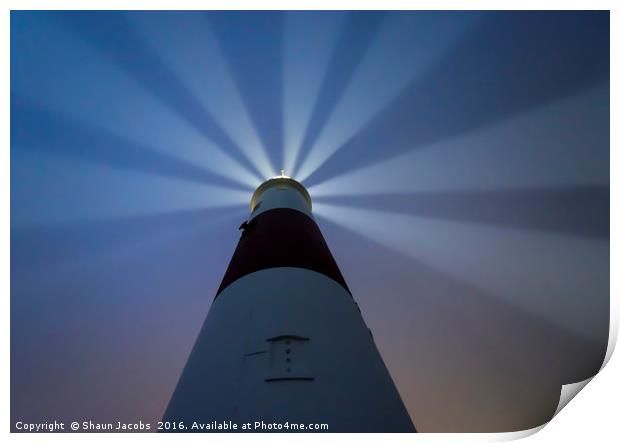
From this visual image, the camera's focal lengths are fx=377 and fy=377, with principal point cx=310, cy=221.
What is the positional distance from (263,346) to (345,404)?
1.36ft

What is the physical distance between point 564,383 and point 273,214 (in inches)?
78.8

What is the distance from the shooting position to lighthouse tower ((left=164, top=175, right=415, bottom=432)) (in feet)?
4.74

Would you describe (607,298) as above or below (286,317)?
below

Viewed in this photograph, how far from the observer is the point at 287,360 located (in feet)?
5.16

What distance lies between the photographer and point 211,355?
174 centimetres

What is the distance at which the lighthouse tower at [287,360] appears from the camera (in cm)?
144
